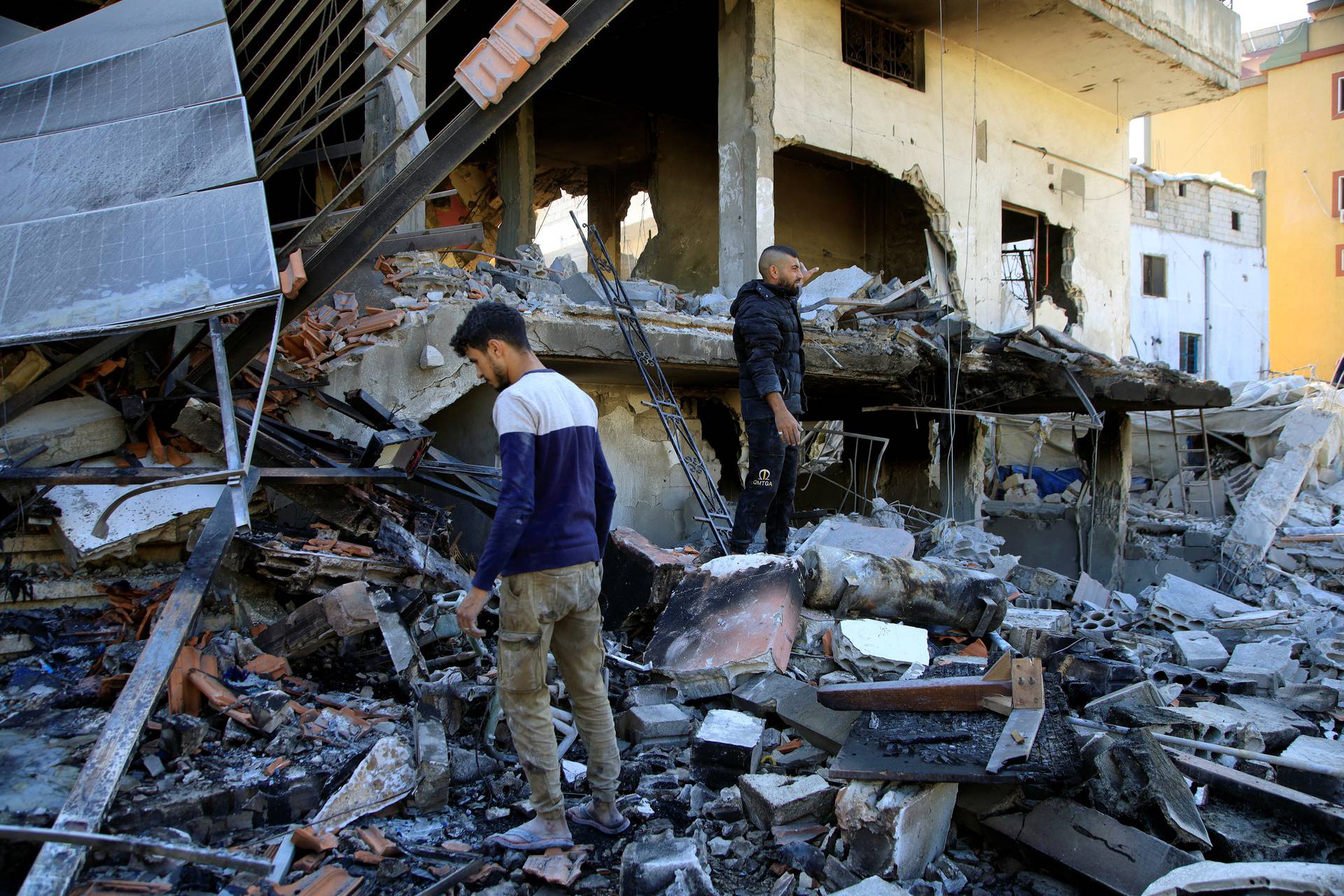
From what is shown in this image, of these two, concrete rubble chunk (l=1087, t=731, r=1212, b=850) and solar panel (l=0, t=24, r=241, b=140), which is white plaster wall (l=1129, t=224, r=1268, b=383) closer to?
concrete rubble chunk (l=1087, t=731, r=1212, b=850)

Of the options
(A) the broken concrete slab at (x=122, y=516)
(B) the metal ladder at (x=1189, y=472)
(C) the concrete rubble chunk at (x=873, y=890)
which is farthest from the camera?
(B) the metal ladder at (x=1189, y=472)

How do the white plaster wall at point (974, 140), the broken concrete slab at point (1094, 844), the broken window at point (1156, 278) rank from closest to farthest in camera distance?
the broken concrete slab at point (1094, 844) < the white plaster wall at point (974, 140) < the broken window at point (1156, 278)

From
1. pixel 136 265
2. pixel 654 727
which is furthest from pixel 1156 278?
pixel 136 265

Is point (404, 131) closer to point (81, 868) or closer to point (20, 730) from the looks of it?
point (20, 730)

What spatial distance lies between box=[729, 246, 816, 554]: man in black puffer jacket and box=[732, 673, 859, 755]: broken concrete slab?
136 centimetres

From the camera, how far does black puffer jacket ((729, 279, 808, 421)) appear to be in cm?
540

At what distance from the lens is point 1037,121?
43.6 feet

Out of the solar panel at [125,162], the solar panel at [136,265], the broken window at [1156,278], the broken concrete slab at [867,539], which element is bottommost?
the broken concrete slab at [867,539]

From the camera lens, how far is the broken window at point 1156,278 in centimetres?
2430

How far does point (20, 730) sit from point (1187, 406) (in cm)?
1125

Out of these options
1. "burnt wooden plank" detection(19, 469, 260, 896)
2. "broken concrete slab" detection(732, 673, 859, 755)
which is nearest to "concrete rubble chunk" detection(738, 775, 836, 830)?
"broken concrete slab" detection(732, 673, 859, 755)

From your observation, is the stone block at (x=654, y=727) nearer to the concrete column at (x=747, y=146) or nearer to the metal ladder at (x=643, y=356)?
the metal ladder at (x=643, y=356)

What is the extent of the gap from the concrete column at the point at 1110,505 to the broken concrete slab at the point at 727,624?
855cm

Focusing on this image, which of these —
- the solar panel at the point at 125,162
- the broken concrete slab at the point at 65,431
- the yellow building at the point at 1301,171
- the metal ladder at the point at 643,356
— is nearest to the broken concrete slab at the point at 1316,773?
the metal ladder at the point at 643,356
